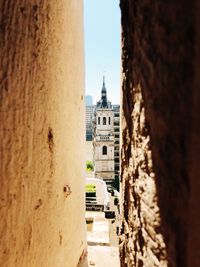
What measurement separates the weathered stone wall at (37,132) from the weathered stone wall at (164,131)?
14.8 inches

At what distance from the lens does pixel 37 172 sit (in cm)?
110

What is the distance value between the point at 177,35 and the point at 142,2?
0.24 meters

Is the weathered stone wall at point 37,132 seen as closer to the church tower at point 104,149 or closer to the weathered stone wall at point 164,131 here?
the weathered stone wall at point 164,131

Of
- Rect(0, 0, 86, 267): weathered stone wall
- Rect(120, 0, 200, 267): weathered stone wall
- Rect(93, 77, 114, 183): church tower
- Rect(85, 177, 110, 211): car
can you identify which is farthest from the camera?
Rect(93, 77, 114, 183): church tower

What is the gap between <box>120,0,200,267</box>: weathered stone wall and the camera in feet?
1.56

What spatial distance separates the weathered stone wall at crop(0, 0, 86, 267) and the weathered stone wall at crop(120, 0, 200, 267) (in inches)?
Result: 14.8

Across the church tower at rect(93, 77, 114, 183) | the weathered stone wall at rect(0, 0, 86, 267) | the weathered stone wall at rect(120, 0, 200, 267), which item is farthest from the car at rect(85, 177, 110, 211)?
the weathered stone wall at rect(120, 0, 200, 267)

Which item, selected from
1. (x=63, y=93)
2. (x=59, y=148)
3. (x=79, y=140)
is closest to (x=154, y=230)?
(x=59, y=148)

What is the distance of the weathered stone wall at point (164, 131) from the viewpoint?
474mm

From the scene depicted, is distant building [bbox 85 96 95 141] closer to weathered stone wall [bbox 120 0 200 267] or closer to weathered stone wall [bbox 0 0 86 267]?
weathered stone wall [bbox 0 0 86 267]

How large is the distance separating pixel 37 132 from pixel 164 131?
634mm

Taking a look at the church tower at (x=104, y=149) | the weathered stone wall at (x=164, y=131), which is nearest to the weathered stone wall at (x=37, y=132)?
the weathered stone wall at (x=164, y=131)

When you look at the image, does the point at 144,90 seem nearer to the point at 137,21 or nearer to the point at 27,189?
the point at 137,21

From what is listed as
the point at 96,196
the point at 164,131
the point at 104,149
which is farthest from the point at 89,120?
the point at 164,131
